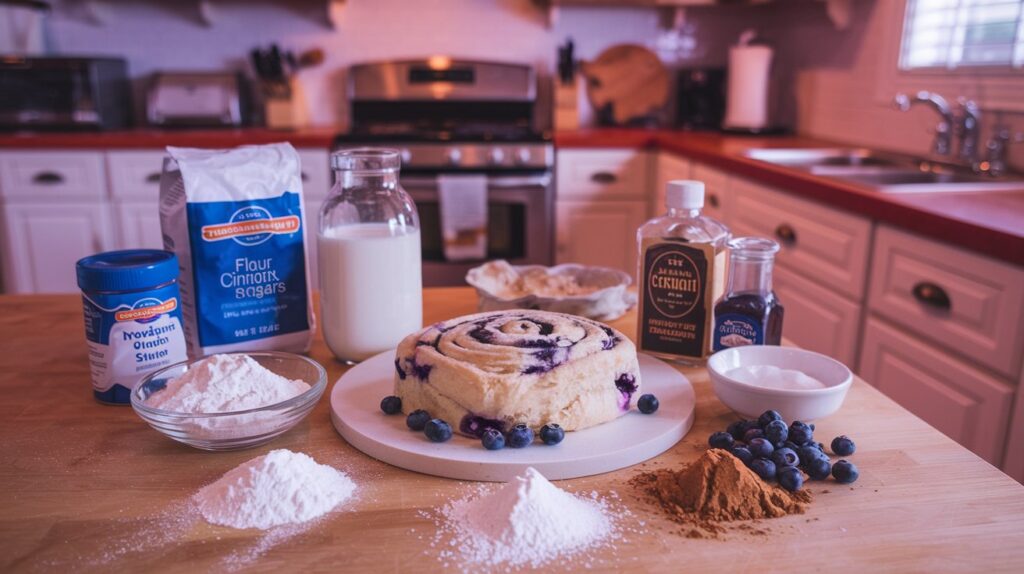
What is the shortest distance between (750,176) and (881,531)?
1907 millimetres

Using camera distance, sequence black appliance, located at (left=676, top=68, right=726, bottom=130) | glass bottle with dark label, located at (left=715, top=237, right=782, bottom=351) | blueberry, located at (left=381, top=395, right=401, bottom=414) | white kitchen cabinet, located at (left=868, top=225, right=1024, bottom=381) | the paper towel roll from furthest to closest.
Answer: black appliance, located at (left=676, top=68, right=726, bottom=130), the paper towel roll, white kitchen cabinet, located at (left=868, top=225, right=1024, bottom=381), glass bottle with dark label, located at (left=715, top=237, right=782, bottom=351), blueberry, located at (left=381, top=395, right=401, bottom=414)

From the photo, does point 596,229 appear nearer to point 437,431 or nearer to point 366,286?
point 366,286

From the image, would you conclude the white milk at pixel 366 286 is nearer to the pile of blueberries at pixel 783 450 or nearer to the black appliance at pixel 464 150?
the pile of blueberries at pixel 783 450

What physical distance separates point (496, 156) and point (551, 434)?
2.39 meters

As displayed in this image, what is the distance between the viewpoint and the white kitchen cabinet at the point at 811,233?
1873 millimetres

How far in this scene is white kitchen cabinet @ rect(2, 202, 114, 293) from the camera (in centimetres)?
302

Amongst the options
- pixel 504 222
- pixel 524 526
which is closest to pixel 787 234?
pixel 504 222


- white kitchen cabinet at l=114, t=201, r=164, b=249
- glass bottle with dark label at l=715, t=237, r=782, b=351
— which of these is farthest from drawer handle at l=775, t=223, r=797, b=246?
white kitchen cabinet at l=114, t=201, r=164, b=249

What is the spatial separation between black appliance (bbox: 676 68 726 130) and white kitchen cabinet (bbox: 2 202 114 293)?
2535 millimetres

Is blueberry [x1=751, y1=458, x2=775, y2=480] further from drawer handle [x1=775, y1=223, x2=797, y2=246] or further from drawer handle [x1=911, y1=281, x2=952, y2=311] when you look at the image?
drawer handle [x1=775, y1=223, x2=797, y2=246]

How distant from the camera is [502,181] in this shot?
3070mm

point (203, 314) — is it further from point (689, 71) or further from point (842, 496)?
point (689, 71)

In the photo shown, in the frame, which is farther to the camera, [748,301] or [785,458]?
[748,301]

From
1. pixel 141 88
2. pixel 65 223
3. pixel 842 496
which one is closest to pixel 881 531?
pixel 842 496
